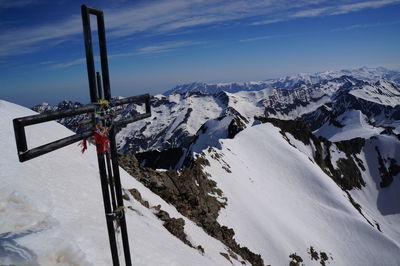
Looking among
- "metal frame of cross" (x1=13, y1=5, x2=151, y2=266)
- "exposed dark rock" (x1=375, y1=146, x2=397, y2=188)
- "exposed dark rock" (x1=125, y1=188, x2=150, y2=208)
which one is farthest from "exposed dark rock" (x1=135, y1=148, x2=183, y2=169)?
"exposed dark rock" (x1=375, y1=146, x2=397, y2=188)

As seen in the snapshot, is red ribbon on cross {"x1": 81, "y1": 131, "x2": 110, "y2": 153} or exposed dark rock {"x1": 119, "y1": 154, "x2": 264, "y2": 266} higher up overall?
red ribbon on cross {"x1": 81, "y1": 131, "x2": 110, "y2": 153}

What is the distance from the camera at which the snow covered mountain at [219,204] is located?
8252mm

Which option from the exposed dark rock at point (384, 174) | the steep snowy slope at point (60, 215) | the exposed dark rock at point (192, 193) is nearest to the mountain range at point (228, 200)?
the steep snowy slope at point (60, 215)

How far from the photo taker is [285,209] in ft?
173

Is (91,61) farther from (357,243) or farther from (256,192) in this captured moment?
(357,243)

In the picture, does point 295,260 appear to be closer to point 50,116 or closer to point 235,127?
point 50,116

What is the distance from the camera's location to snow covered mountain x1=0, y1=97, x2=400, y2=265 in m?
8.25

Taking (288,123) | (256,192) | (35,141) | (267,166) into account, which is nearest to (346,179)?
(288,123)

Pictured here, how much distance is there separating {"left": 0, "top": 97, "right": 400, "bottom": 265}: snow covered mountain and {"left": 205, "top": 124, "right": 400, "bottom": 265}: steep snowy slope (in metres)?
0.24

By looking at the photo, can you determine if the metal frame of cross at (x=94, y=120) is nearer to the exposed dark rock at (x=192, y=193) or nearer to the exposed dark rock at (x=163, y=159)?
the exposed dark rock at (x=192, y=193)

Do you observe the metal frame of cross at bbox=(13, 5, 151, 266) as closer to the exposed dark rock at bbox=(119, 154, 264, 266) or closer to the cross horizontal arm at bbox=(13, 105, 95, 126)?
the cross horizontal arm at bbox=(13, 105, 95, 126)

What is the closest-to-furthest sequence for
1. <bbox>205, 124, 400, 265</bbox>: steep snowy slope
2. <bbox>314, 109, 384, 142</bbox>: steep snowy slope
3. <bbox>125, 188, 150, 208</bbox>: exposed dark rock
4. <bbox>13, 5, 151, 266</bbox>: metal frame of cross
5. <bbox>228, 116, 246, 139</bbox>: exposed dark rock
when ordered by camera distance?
1. <bbox>13, 5, 151, 266</bbox>: metal frame of cross
2. <bbox>125, 188, 150, 208</bbox>: exposed dark rock
3. <bbox>205, 124, 400, 265</bbox>: steep snowy slope
4. <bbox>228, 116, 246, 139</bbox>: exposed dark rock
5. <bbox>314, 109, 384, 142</bbox>: steep snowy slope

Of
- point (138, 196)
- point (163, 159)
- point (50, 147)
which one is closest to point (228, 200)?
point (138, 196)

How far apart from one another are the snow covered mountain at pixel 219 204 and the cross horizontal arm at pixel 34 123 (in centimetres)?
224
